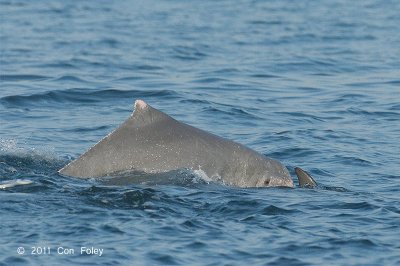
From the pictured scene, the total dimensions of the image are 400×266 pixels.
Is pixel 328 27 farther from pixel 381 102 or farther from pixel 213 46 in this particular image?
pixel 381 102

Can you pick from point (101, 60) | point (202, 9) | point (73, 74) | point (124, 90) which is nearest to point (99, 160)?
point (124, 90)

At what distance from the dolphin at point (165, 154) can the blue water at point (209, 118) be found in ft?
0.69

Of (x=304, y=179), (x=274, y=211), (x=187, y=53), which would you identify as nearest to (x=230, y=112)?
(x=304, y=179)

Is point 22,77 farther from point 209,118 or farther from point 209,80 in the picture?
point 209,118

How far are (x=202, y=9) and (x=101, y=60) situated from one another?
9.82 metres

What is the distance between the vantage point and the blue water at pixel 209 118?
35.2ft

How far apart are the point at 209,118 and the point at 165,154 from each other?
20.3 ft

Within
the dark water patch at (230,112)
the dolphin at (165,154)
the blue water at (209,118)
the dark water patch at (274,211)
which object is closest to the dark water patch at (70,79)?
the blue water at (209,118)

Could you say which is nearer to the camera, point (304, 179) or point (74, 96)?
point (304, 179)

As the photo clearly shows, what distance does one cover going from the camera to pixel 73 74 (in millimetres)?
22938

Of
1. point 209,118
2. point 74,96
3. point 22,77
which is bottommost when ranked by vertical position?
point 209,118

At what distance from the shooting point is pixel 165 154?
1250 centimetres

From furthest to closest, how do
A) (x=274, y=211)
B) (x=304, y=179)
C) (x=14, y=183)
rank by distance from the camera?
(x=304, y=179), (x=14, y=183), (x=274, y=211)

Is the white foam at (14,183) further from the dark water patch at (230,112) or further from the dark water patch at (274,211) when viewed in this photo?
the dark water patch at (230,112)
